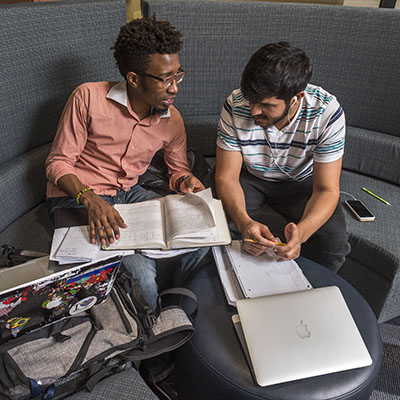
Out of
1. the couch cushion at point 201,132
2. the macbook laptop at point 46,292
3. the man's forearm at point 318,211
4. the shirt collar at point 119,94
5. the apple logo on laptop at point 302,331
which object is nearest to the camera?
the macbook laptop at point 46,292

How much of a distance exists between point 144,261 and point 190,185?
39 centimetres

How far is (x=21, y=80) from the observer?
60.7 inches

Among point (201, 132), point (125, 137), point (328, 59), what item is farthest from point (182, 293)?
point (328, 59)

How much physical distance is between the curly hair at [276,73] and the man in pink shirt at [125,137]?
328mm

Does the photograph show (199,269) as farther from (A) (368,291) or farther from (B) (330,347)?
(A) (368,291)

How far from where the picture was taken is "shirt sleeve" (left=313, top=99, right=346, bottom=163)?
140 cm

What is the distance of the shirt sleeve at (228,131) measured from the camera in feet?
4.96

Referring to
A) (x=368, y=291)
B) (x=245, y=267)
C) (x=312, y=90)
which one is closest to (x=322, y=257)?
(x=368, y=291)

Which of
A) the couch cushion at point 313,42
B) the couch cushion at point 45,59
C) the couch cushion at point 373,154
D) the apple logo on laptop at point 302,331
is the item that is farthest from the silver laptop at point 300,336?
the couch cushion at point 313,42

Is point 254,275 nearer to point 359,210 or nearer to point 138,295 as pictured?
point 138,295

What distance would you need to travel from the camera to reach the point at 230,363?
1.05 meters

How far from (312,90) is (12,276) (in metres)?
1.20

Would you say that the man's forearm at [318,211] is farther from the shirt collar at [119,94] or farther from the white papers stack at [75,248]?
the shirt collar at [119,94]

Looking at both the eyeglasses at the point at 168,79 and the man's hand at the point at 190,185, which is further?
the man's hand at the point at 190,185
